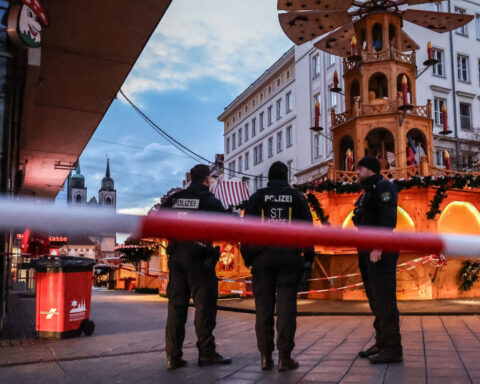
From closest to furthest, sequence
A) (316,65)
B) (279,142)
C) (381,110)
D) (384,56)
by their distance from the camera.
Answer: (381,110), (384,56), (316,65), (279,142)

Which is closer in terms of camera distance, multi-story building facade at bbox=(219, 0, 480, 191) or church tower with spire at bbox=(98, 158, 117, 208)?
multi-story building facade at bbox=(219, 0, 480, 191)

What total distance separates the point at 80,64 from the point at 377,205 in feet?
20.6

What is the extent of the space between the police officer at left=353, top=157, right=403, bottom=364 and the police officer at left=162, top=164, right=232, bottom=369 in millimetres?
1568

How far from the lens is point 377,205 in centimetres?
561

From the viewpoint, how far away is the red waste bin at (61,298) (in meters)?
7.63

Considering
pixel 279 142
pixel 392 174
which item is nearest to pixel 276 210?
pixel 392 174

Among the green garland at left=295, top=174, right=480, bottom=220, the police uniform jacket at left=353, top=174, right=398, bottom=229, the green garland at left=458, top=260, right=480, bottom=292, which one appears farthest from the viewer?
the green garland at left=458, top=260, right=480, bottom=292

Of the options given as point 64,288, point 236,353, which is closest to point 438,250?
point 236,353

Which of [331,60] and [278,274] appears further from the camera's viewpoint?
[331,60]

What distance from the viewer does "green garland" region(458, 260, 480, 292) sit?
1523cm

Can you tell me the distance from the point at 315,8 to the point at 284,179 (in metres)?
12.6

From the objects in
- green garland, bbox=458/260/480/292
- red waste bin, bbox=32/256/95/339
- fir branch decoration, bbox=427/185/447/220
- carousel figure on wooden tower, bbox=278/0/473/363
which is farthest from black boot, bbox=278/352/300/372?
green garland, bbox=458/260/480/292

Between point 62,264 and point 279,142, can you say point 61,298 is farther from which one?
point 279,142

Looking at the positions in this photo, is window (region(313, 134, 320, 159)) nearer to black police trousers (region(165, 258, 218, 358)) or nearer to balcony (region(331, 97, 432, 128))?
balcony (region(331, 97, 432, 128))
